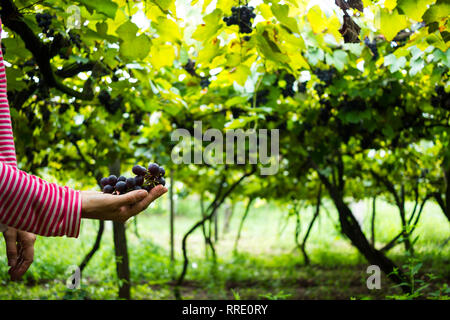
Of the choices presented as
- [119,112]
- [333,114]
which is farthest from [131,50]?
[333,114]

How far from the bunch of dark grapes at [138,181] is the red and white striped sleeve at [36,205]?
13 cm

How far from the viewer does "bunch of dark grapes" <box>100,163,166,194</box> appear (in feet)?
2.62

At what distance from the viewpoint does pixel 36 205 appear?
0.64 meters

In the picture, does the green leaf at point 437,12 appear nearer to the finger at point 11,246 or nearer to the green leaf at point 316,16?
the green leaf at point 316,16

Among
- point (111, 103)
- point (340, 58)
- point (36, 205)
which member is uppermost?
point (340, 58)

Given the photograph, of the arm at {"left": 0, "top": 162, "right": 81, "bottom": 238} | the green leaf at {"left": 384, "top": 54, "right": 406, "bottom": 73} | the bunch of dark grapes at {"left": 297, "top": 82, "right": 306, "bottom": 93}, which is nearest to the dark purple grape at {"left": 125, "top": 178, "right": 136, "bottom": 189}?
the arm at {"left": 0, "top": 162, "right": 81, "bottom": 238}

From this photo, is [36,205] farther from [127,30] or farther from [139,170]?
[127,30]

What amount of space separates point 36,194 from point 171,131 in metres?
2.86

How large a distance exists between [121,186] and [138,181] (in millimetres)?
37

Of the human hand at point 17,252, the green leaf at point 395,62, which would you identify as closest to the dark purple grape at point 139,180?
the human hand at point 17,252

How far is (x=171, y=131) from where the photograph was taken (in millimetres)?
3477

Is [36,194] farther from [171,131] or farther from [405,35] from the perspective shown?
[171,131]

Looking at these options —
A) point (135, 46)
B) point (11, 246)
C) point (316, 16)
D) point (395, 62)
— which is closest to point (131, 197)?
point (11, 246)

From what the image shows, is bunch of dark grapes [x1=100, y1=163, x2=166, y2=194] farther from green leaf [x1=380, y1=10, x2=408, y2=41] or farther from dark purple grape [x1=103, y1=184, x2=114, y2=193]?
green leaf [x1=380, y1=10, x2=408, y2=41]
